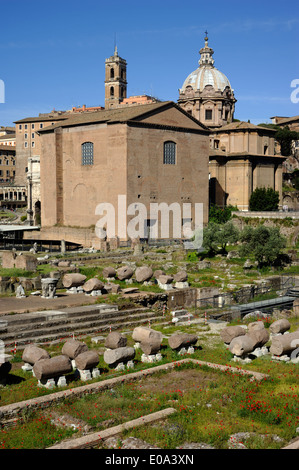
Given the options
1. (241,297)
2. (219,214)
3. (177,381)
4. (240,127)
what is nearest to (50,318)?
(177,381)

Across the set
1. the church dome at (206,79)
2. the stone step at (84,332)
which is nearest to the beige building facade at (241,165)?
the church dome at (206,79)

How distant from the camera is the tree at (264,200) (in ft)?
157

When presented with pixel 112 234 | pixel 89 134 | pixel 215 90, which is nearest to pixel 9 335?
pixel 112 234

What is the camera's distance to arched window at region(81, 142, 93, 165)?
40281 millimetres

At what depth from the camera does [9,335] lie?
47.0 feet

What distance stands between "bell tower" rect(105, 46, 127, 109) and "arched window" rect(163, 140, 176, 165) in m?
40.1

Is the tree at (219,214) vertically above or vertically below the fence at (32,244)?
above

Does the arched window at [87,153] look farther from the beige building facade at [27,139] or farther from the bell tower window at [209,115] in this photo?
the beige building facade at [27,139]

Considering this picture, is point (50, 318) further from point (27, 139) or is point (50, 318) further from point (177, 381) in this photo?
point (27, 139)

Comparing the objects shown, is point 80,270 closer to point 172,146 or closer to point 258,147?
point 172,146

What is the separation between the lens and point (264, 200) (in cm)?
4778

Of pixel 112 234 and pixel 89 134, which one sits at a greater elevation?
pixel 89 134

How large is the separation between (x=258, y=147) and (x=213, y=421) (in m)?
44.3

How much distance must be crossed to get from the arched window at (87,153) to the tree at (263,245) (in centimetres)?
1515
